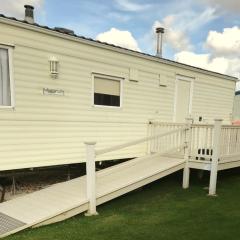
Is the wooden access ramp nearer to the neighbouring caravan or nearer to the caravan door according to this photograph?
the neighbouring caravan

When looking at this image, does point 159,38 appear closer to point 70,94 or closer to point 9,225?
point 70,94

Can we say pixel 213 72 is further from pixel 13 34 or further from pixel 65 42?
pixel 13 34

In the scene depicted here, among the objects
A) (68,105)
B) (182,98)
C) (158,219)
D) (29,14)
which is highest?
(29,14)

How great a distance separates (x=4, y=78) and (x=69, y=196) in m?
2.59

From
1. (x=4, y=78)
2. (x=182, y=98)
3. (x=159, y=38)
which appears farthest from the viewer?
(x=159, y=38)

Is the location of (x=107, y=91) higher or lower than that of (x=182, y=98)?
higher

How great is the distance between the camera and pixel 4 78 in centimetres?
553

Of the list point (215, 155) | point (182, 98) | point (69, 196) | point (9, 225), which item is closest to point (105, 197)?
point (69, 196)

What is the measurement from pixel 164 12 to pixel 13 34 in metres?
7.92

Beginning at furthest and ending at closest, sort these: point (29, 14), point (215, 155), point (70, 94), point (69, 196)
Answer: point (215, 155) → point (70, 94) → point (29, 14) → point (69, 196)

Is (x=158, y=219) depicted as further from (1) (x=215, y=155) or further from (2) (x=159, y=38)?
(2) (x=159, y=38)

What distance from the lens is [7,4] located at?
7.71m

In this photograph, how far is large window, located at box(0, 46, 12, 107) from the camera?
5.48 m

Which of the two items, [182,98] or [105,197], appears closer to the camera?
[105,197]
